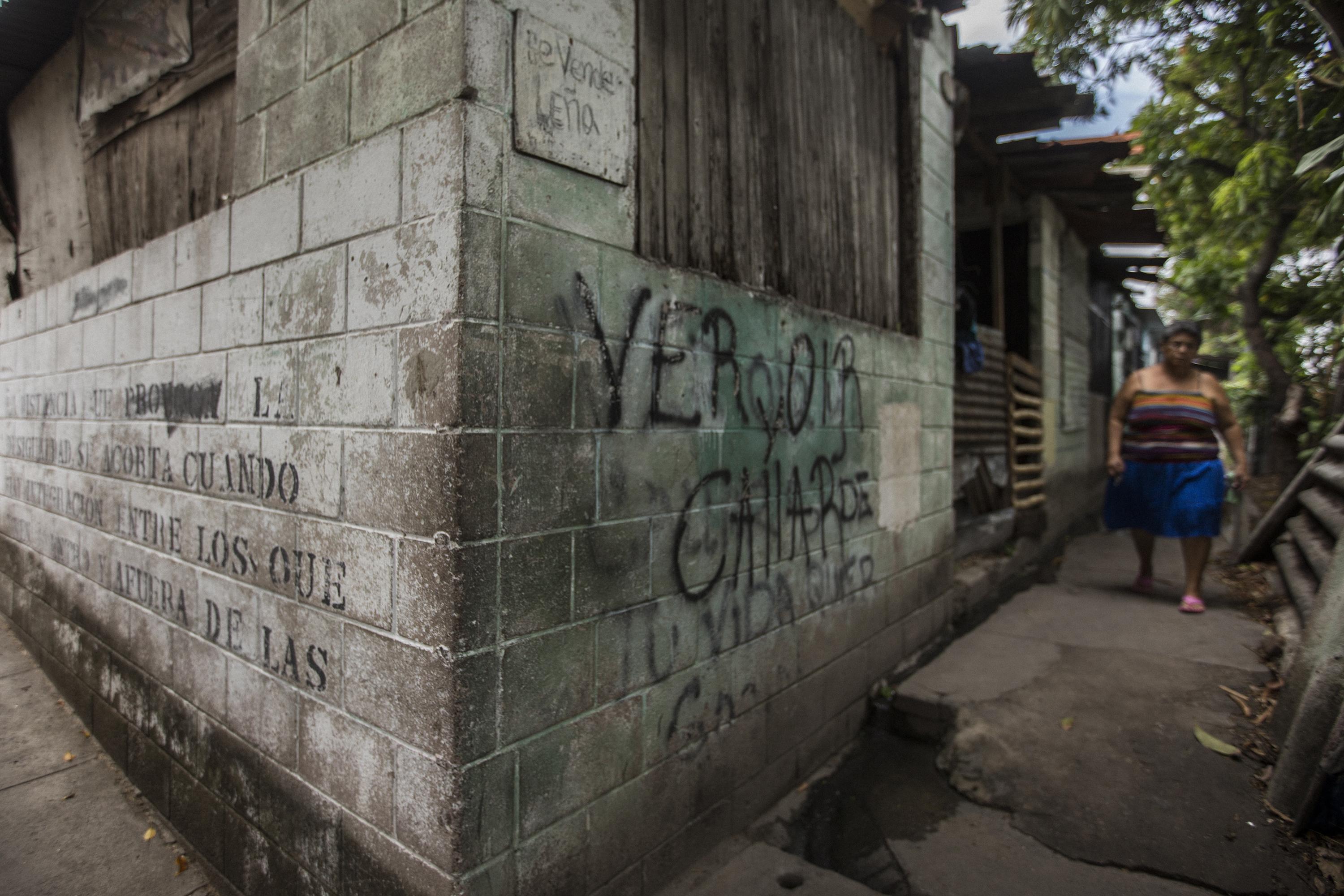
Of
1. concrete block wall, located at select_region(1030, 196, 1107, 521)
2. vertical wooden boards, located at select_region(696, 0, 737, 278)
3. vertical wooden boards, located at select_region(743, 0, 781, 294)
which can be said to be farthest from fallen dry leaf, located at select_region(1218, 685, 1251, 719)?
concrete block wall, located at select_region(1030, 196, 1107, 521)

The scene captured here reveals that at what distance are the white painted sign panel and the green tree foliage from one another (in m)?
2.63

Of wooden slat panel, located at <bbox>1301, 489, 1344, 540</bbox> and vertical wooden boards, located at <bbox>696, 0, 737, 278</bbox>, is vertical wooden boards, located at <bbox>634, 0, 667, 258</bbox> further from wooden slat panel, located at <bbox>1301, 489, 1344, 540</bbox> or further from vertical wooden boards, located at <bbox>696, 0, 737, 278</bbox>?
wooden slat panel, located at <bbox>1301, 489, 1344, 540</bbox>

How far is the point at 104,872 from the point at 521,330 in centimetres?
249

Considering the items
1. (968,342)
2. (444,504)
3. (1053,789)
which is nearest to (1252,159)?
(968,342)

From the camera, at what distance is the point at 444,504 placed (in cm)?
169

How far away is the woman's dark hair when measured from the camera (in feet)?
15.1

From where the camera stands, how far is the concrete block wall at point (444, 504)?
5.73 feet

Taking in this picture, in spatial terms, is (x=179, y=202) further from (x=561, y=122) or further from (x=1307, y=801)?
(x=1307, y=801)

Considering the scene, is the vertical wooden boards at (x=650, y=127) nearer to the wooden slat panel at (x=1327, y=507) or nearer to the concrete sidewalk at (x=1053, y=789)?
the concrete sidewalk at (x=1053, y=789)

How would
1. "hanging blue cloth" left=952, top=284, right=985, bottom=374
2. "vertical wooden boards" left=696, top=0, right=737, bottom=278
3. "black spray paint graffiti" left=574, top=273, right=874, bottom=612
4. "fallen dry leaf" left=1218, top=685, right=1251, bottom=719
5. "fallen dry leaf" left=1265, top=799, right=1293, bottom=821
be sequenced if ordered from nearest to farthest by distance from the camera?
"black spray paint graffiti" left=574, top=273, right=874, bottom=612
"fallen dry leaf" left=1265, top=799, right=1293, bottom=821
"vertical wooden boards" left=696, top=0, right=737, bottom=278
"fallen dry leaf" left=1218, top=685, right=1251, bottom=719
"hanging blue cloth" left=952, top=284, right=985, bottom=374

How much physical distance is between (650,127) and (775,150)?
863 mm

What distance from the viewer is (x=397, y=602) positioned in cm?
181

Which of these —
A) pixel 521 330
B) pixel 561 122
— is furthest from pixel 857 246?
pixel 521 330

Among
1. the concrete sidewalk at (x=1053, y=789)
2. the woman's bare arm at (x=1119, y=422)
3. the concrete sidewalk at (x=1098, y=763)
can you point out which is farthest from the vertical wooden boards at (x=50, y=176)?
the woman's bare arm at (x=1119, y=422)
